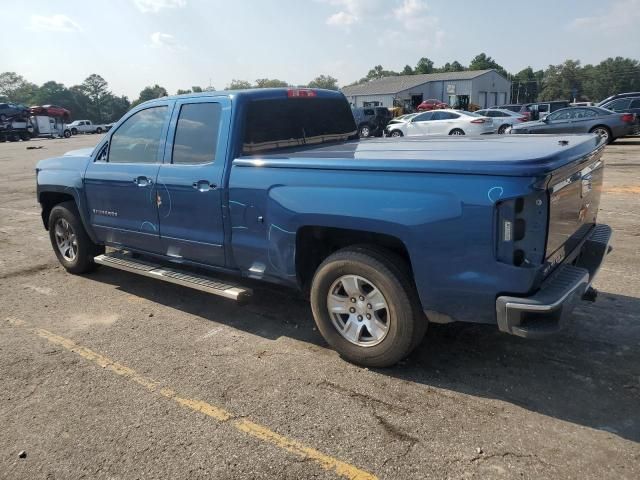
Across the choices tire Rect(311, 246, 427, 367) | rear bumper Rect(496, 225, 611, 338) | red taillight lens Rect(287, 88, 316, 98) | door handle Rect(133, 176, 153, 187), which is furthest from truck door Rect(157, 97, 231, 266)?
rear bumper Rect(496, 225, 611, 338)

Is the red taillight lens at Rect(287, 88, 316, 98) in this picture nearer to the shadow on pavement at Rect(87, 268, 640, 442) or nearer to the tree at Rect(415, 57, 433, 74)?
the shadow on pavement at Rect(87, 268, 640, 442)

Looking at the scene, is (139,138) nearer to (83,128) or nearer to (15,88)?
(83,128)

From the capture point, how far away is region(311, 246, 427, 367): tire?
3320 mm

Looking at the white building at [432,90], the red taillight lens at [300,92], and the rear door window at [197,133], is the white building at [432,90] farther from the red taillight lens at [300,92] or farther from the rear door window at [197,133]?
the rear door window at [197,133]

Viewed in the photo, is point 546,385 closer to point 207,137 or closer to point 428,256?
point 428,256

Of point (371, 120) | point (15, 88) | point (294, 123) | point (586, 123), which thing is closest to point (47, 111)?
point (371, 120)

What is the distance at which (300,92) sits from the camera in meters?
4.75

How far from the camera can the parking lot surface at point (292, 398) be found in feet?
8.91

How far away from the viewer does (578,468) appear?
8.39 ft

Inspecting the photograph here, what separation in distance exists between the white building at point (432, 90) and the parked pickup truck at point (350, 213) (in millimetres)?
63029

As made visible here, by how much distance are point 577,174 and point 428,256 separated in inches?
46.5

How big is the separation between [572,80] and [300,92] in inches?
5299

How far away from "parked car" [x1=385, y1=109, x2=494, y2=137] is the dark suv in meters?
5.72

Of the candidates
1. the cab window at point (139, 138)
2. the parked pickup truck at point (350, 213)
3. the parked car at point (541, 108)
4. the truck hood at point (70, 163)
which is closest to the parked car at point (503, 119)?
the parked car at point (541, 108)
